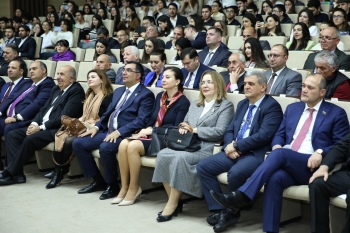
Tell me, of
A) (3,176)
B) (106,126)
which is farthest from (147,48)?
(3,176)

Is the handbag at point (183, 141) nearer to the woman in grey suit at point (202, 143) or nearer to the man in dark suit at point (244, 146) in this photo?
the woman in grey suit at point (202, 143)

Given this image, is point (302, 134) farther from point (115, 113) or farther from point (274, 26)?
point (274, 26)

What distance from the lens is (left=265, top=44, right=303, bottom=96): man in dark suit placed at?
4305 mm

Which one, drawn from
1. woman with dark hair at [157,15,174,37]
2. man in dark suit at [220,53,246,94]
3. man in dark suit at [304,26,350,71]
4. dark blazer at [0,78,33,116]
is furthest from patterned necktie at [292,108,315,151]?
woman with dark hair at [157,15,174,37]

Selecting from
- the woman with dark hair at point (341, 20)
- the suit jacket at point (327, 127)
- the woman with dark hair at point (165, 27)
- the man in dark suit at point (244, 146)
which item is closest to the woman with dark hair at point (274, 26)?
the woman with dark hair at point (341, 20)

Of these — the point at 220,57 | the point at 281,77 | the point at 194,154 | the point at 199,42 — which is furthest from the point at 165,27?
the point at 194,154

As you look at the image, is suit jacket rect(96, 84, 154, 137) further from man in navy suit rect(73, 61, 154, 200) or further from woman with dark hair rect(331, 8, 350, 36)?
woman with dark hair rect(331, 8, 350, 36)

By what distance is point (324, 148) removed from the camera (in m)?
3.35

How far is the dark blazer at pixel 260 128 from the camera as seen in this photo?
355cm

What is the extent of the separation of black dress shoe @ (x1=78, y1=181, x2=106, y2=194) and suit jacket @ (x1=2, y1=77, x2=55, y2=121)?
1163 millimetres

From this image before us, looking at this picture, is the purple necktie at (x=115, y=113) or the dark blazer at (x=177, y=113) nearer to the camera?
the dark blazer at (x=177, y=113)

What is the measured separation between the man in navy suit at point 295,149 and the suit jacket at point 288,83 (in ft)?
2.37

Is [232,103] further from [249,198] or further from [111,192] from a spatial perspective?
[111,192]

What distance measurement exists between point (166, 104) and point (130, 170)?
0.58 metres
